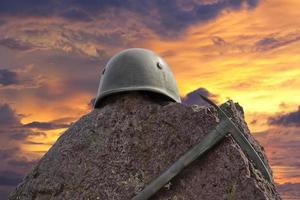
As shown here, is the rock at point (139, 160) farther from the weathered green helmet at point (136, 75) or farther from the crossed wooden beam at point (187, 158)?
the weathered green helmet at point (136, 75)

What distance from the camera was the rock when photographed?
705cm

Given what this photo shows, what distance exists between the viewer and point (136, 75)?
326 inches

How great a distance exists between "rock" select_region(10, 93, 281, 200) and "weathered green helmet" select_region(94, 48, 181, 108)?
0.21 m

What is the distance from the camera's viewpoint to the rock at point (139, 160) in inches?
278

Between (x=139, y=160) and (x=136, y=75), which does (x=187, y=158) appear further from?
(x=136, y=75)

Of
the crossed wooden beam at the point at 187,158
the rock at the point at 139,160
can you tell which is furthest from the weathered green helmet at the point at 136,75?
the crossed wooden beam at the point at 187,158

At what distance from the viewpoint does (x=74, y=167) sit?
24.9ft

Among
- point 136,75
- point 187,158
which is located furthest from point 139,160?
point 136,75

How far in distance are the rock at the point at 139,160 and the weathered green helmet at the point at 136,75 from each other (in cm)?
21

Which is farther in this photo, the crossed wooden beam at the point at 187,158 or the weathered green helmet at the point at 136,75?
the weathered green helmet at the point at 136,75

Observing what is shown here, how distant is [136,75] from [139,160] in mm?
1453

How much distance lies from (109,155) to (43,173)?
1023mm

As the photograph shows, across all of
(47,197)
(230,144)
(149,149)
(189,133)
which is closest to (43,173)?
(47,197)

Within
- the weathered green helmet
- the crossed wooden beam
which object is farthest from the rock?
the weathered green helmet
